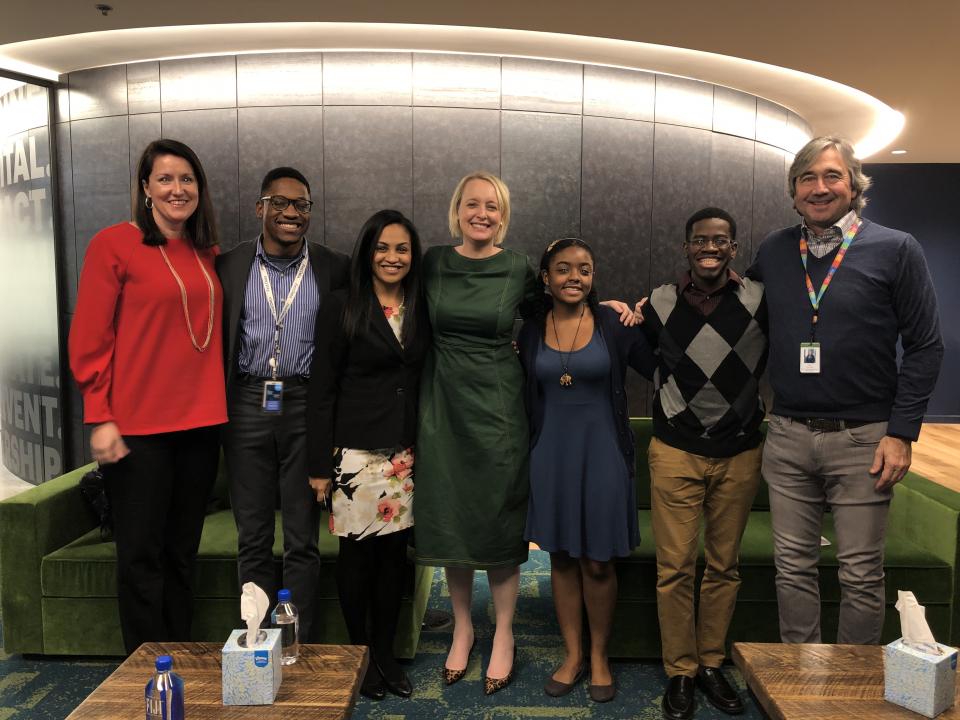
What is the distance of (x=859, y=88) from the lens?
5.70m

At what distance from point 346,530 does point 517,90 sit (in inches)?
150

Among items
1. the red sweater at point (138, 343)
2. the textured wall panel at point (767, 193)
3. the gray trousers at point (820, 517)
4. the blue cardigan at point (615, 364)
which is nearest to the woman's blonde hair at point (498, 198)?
the blue cardigan at point (615, 364)

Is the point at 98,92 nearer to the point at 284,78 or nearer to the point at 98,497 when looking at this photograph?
the point at 284,78

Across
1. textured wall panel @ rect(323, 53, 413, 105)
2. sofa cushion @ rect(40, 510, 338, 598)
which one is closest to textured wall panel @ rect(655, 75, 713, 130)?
textured wall panel @ rect(323, 53, 413, 105)

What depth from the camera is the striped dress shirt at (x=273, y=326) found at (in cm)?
245

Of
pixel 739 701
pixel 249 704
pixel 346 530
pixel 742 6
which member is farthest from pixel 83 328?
pixel 742 6

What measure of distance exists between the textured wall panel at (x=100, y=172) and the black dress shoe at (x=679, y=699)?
4781 mm

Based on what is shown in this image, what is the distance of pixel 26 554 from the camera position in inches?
111

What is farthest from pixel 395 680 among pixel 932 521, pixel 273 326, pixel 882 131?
pixel 882 131

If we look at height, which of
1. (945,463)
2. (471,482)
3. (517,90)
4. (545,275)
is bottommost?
(945,463)

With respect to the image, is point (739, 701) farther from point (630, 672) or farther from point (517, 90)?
point (517, 90)

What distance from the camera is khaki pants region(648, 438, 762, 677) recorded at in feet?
8.03

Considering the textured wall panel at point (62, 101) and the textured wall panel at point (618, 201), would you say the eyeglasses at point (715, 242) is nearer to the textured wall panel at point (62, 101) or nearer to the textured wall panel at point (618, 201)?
the textured wall panel at point (618, 201)

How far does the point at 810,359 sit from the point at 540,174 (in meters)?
3.41
